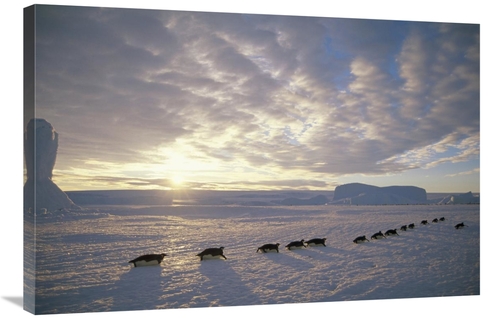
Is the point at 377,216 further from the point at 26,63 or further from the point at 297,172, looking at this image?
the point at 26,63

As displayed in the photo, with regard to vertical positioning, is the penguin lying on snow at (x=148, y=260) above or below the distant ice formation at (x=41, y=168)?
below

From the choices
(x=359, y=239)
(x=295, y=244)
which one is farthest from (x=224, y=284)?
(x=359, y=239)

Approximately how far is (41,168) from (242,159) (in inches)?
153

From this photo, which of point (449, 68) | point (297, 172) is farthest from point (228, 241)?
point (449, 68)

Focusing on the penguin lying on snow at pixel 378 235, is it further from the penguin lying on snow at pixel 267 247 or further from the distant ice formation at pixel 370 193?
the penguin lying on snow at pixel 267 247

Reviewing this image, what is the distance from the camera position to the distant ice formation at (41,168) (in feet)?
31.1

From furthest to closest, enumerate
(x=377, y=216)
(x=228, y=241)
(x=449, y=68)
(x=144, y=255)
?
(x=377, y=216) < (x=449, y=68) < (x=228, y=241) < (x=144, y=255)

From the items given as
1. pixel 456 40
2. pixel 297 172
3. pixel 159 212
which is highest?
pixel 456 40

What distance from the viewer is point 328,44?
38.4ft

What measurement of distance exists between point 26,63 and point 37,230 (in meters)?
2.97

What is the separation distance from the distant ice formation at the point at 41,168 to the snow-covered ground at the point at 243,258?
29cm

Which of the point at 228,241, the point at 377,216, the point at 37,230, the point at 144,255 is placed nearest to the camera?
the point at 37,230

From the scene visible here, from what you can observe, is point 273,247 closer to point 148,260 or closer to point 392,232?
point 148,260

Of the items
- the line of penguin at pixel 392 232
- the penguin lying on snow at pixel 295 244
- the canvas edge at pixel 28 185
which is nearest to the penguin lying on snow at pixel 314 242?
the penguin lying on snow at pixel 295 244
